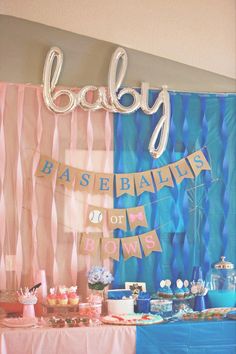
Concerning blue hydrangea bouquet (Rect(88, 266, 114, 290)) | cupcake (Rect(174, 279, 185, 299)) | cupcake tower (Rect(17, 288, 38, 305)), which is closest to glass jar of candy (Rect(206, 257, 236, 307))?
cupcake (Rect(174, 279, 185, 299))

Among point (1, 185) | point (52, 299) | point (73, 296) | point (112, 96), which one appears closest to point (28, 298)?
point (52, 299)

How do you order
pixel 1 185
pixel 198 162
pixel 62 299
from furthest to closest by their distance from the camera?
pixel 198 162
pixel 1 185
pixel 62 299

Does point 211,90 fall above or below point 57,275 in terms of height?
above

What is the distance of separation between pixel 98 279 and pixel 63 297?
234mm

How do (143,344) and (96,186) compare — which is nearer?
(143,344)

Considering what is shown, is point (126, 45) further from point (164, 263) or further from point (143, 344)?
point (143, 344)

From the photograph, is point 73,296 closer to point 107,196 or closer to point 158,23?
point 107,196

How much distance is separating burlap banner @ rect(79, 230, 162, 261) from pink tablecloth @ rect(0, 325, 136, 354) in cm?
58

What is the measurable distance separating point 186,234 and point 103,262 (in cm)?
58

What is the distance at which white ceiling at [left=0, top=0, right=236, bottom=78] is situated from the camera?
12.8 feet

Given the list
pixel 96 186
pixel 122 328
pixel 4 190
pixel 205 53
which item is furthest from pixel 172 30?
pixel 122 328

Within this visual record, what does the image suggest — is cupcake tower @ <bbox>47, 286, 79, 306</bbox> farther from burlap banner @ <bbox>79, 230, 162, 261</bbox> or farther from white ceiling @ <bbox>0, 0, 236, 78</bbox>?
white ceiling @ <bbox>0, 0, 236, 78</bbox>

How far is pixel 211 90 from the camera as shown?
162 inches

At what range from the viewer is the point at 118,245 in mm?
3889
